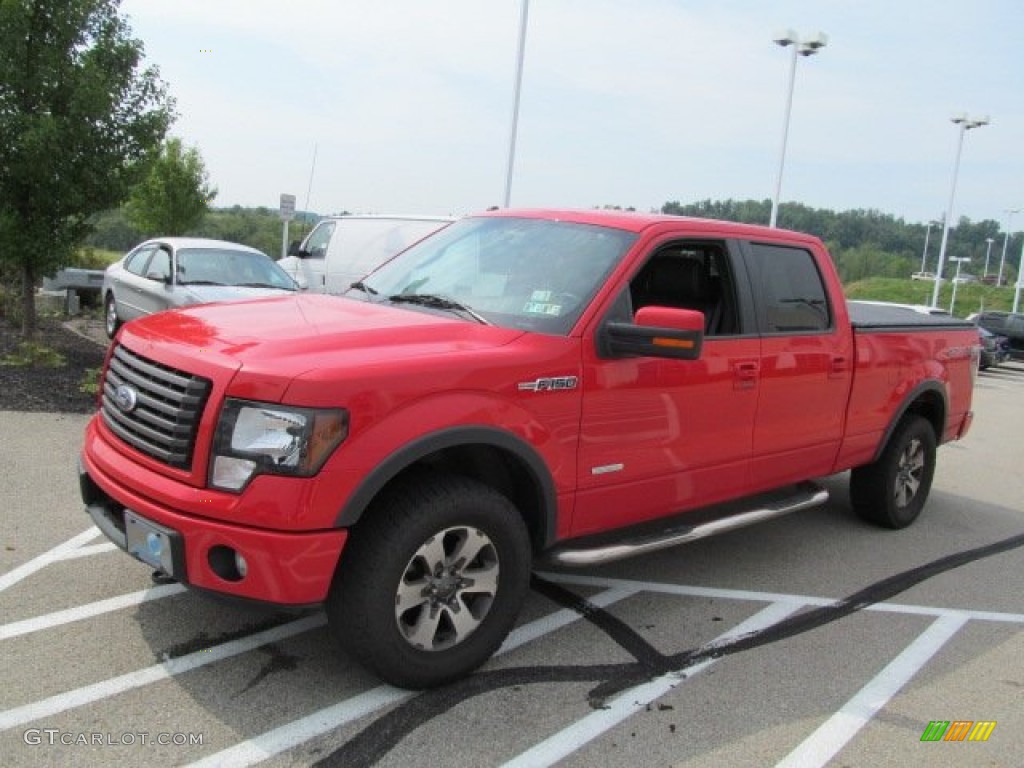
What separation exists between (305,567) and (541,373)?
3.91 feet

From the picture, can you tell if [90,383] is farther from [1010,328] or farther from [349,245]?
[1010,328]

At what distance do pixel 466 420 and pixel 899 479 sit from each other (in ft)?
13.5

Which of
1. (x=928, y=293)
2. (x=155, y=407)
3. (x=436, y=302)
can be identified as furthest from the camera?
(x=928, y=293)

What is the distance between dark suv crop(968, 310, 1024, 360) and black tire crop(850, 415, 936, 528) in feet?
81.1

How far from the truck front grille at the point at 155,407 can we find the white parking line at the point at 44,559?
1.15 meters

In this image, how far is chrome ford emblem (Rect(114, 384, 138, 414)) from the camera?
3.29 metres

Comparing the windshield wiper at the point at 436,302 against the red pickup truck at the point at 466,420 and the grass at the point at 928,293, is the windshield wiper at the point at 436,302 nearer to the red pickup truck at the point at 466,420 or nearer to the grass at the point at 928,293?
the red pickup truck at the point at 466,420

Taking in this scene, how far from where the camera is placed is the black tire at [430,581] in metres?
3.06

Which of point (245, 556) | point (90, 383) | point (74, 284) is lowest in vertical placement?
point (90, 383)

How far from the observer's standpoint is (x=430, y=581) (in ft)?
10.6

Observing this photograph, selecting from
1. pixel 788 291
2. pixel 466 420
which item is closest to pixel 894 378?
pixel 788 291

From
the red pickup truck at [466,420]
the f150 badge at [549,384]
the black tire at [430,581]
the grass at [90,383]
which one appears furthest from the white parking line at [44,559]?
the grass at [90,383]

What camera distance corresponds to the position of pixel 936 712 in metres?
3.47

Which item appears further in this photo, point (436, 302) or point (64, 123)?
point (64, 123)
